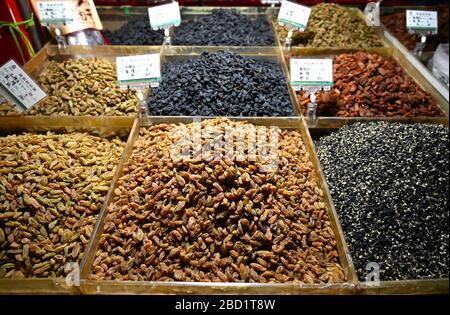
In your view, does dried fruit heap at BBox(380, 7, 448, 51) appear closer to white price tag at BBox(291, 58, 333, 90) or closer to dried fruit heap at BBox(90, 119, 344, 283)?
white price tag at BBox(291, 58, 333, 90)

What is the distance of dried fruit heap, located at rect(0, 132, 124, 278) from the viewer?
1420 mm

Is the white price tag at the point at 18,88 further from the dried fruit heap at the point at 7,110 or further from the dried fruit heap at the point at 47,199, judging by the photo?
the dried fruit heap at the point at 47,199

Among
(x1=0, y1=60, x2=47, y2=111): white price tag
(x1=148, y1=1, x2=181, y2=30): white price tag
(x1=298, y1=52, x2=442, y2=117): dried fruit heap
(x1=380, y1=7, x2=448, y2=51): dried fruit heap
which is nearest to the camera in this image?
(x1=0, y1=60, x2=47, y2=111): white price tag

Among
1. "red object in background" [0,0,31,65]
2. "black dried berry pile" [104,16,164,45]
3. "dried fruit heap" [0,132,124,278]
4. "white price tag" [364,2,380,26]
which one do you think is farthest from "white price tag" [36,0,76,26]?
"white price tag" [364,2,380,26]

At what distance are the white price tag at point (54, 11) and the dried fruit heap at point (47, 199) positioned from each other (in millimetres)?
1045

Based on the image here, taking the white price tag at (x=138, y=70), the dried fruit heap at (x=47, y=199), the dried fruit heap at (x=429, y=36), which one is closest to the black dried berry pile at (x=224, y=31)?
the white price tag at (x=138, y=70)

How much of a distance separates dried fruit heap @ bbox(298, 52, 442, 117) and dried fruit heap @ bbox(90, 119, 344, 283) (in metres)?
0.79

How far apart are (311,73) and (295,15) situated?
2.74 ft

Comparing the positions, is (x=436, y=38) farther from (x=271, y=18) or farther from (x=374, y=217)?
(x=374, y=217)

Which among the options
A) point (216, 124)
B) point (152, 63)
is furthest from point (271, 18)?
point (216, 124)

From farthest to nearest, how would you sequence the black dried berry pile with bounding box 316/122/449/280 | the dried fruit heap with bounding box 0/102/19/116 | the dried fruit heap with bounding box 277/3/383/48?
the dried fruit heap with bounding box 277/3/383/48, the dried fruit heap with bounding box 0/102/19/116, the black dried berry pile with bounding box 316/122/449/280

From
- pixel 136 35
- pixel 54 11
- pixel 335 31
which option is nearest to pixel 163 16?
pixel 136 35

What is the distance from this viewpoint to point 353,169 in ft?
5.65

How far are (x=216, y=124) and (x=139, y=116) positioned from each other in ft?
1.69
